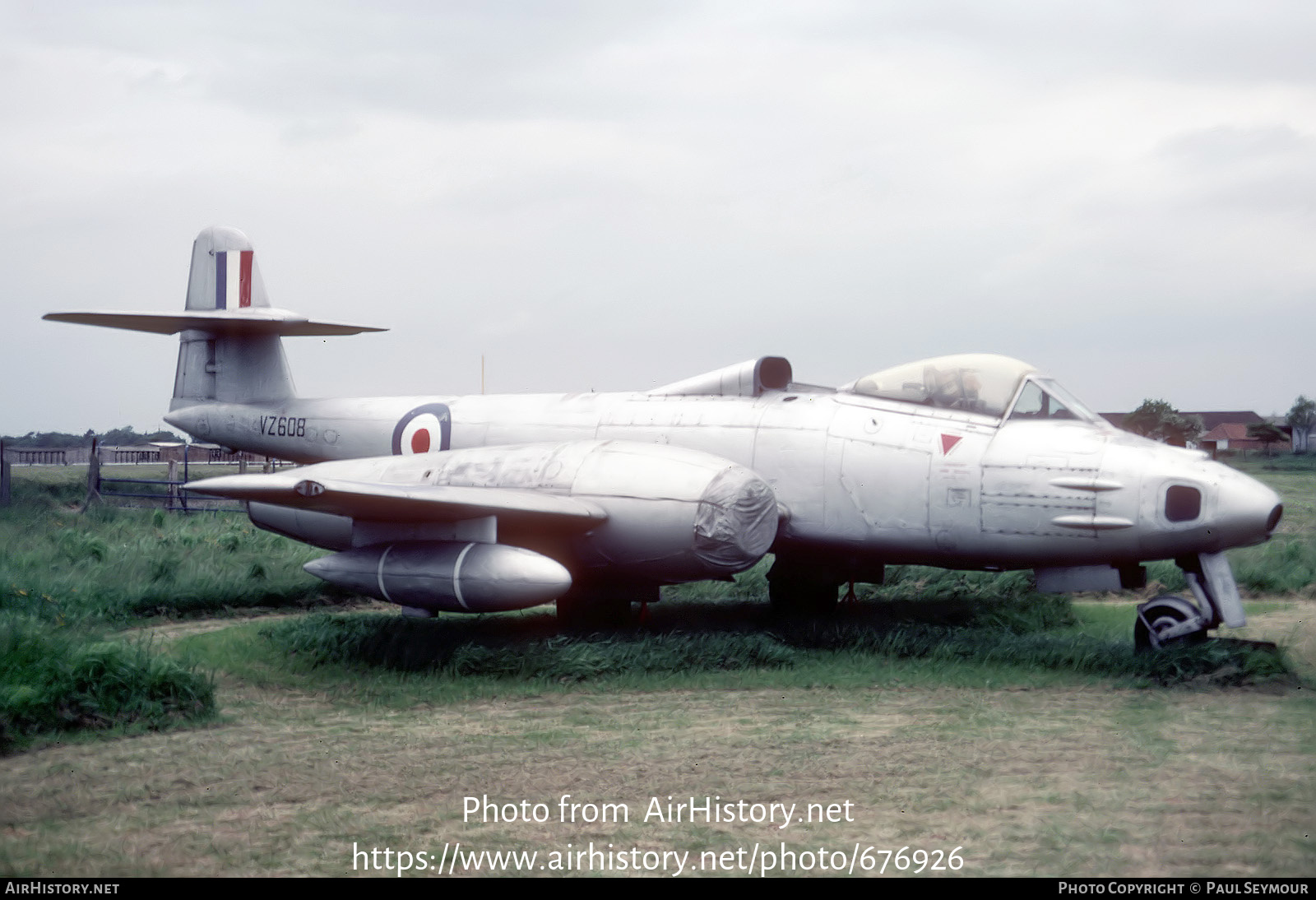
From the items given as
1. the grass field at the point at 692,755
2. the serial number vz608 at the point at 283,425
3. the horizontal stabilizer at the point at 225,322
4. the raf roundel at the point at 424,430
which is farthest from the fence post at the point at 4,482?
the raf roundel at the point at 424,430

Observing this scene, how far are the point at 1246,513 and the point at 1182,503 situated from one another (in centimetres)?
38

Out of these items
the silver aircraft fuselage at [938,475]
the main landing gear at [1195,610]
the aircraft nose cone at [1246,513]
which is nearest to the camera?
the aircraft nose cone at [1246,513]

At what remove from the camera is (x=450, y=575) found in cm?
787

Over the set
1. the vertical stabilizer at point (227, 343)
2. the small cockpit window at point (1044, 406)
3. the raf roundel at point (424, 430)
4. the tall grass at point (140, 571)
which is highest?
the vertical stabilizer at point (227, 343)

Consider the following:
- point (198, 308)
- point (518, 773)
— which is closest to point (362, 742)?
point (518, 773)

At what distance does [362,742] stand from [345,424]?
6256 millimetres

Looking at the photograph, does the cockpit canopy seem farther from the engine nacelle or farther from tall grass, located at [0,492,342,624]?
tall grass, located at [0,492,342,624]

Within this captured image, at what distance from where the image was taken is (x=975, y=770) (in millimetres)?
5199

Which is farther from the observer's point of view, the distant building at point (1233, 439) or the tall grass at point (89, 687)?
the distant building at point (1233, 439)

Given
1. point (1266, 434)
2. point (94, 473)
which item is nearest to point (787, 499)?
point (94, 473)

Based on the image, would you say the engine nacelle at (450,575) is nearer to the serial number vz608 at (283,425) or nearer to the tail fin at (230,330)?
the serial number vz608 at (283,425)

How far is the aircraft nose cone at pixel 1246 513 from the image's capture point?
7.21m

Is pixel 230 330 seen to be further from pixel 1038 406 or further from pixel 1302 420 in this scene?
pixel 1302 420

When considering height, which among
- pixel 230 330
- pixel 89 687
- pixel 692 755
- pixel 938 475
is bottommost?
pixel 692 755
